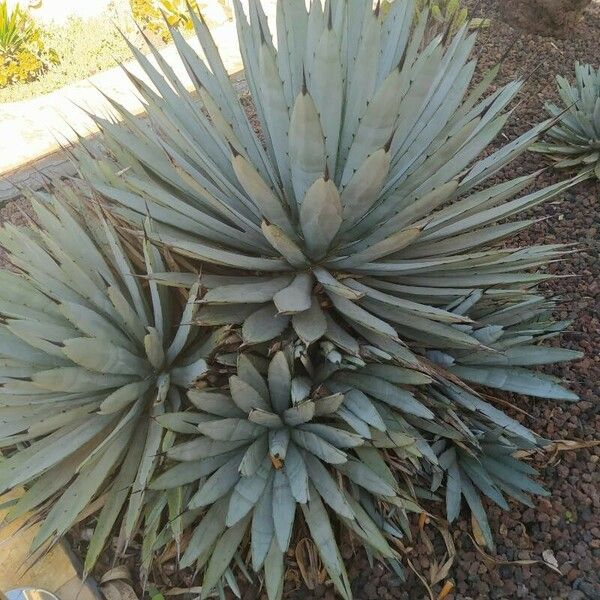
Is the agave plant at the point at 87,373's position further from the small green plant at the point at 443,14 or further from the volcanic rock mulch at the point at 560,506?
the small green plant at the point at 443,14

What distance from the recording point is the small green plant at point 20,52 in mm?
6473

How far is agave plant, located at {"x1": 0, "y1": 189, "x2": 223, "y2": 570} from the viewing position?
1.90 metres

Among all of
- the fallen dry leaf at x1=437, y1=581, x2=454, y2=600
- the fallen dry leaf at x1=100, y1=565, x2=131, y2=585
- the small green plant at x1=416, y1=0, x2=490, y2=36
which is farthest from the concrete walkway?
the fallen dry leaf at x1=437, y1=581, x2=454, y2=600

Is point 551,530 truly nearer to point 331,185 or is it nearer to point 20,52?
point 331,185

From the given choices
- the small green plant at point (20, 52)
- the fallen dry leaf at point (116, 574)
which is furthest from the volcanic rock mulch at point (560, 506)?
the small green plant at point (20, 52)

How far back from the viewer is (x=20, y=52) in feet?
21.8

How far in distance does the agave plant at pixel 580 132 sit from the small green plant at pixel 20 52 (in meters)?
5.35

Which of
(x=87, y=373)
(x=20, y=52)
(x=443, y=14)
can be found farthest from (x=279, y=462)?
(x=20, y=52)

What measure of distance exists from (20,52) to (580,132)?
581cm

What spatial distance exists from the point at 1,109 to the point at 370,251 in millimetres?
4486

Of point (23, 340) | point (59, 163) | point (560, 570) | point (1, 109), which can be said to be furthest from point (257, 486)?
point (1, 109)

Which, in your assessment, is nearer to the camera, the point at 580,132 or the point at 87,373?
the point at 87,373

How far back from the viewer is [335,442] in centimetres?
192

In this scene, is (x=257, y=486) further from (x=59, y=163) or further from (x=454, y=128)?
(x=59, y=163)
